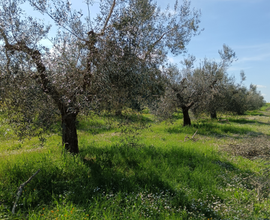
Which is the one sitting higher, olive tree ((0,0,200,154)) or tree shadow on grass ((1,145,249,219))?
olive tree ((0,0,200,154))

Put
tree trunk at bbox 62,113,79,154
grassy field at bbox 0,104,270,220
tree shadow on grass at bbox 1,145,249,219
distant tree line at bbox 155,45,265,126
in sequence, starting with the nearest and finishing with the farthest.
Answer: grassy field at bbox 0,104,270,220
tree shadow on grass at bbox 1,145,249,219
tree trunk at bbox 62,113,79,154
distant tree line at bbox 155,45,265,126

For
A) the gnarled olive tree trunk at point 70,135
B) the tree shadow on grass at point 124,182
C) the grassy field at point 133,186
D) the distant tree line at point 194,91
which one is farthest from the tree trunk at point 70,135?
the distant tree line at point 194,91

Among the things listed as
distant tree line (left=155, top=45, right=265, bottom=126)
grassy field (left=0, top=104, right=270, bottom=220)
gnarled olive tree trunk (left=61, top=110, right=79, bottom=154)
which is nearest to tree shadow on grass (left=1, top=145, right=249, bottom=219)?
grassy field (left=0, top=104, right=270, bottom=220)

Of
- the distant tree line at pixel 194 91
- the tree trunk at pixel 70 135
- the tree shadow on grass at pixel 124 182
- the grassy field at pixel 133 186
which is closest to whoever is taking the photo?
the grassy field at pixel 133 186

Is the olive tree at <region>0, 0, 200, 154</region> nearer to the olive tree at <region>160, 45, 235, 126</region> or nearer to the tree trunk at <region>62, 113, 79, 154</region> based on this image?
the tree trunk at <region>62, 113, 79, 154</region>

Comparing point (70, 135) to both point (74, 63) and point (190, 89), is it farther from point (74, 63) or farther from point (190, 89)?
point (190, 89)

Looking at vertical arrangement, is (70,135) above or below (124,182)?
Answer: above

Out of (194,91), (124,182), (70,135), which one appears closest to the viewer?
(124,182)

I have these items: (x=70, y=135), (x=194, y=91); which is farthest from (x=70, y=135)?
(x=194, y=91)

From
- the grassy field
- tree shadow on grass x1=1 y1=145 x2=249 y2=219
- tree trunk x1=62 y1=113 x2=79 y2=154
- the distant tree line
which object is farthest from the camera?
the distant tree line

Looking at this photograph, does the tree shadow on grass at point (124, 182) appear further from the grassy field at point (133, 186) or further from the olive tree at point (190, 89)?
the olive tree at point (190, 89)

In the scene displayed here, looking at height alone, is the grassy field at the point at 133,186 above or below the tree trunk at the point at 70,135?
below

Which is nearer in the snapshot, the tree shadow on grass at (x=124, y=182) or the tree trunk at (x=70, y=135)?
the tree shadow on grass at (x=124, y=182)

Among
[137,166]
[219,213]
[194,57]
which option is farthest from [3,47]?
[194,57]
